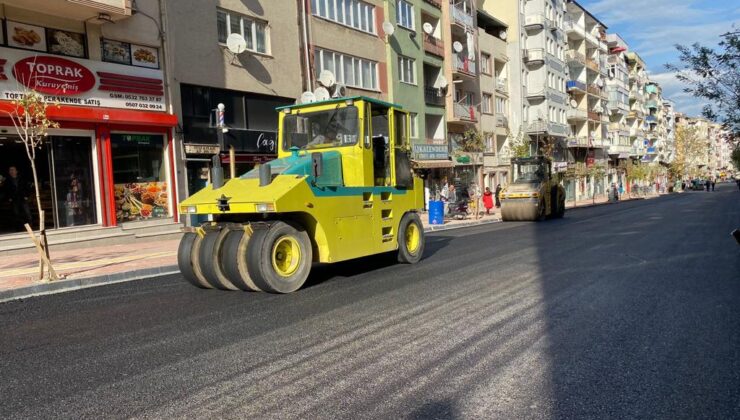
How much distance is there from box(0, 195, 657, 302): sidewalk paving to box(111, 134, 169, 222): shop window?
73.2 inches

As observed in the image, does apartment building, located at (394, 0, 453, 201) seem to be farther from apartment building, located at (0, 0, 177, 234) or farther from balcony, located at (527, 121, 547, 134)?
apartment building, located at (0, 0, 177, 234)

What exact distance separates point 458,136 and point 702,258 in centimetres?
2864

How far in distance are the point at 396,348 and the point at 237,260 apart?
11.6 feet

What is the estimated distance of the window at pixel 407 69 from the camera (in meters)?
31.6

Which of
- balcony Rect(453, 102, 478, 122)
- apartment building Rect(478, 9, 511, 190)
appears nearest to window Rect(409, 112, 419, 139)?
balcony Rect(453, 102, 478, 122)

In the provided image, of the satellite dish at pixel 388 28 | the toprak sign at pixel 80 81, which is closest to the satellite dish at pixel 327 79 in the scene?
the satellite dish at pixel 388 28

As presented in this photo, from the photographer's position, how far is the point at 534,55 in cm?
4962

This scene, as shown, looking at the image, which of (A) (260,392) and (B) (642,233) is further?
(B) (642,233)

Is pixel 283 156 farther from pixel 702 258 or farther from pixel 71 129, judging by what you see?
pixel 71 129

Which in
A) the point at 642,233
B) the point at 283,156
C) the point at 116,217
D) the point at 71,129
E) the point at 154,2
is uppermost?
the point at 154,2

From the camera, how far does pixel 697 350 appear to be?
15.9 feet

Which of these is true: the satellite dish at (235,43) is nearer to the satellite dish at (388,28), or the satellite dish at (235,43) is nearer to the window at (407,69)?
the satellite dish at (388,28)

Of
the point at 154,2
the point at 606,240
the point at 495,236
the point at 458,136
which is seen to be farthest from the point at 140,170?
the point at 458,136

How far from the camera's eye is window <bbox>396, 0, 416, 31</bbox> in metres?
31.5
